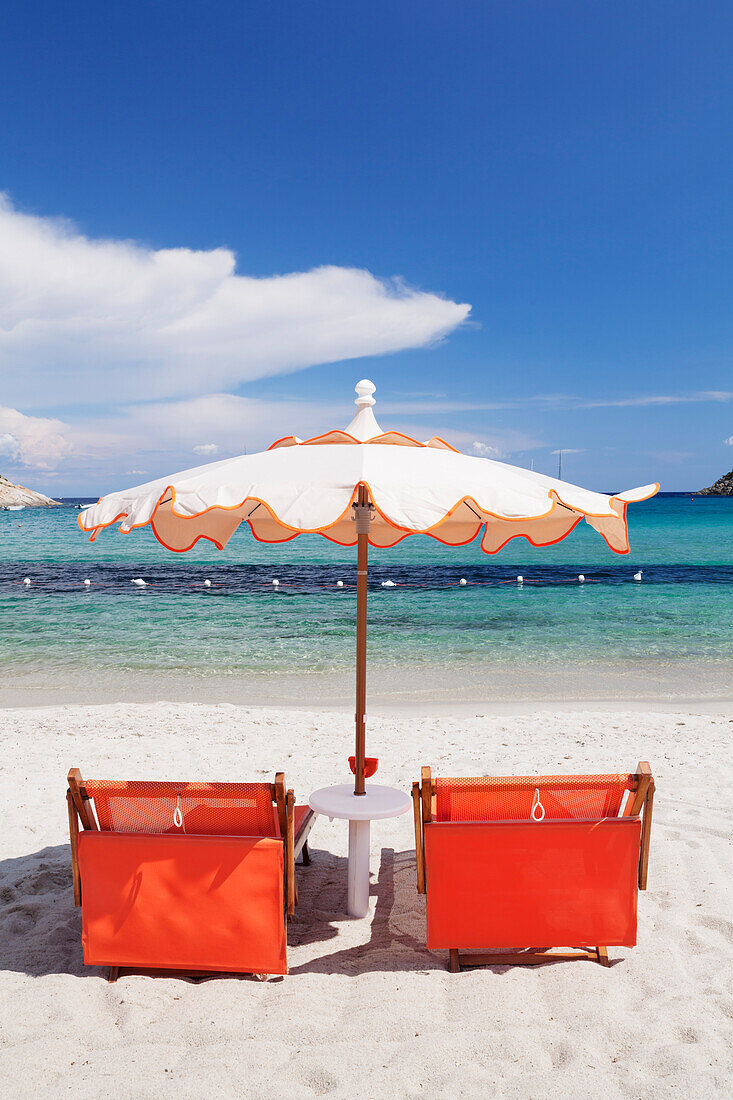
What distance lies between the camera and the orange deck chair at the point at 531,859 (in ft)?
11.2

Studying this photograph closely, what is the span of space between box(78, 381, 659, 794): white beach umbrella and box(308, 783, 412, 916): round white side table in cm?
11

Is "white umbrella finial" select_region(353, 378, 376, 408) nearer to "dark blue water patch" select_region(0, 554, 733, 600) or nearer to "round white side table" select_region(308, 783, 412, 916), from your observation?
"round white side table" select_region(308, 783, 412, 916)

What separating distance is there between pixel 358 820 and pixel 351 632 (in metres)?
12.0

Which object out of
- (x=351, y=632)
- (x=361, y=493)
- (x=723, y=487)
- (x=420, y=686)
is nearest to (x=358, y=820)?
(x=361, y=493)

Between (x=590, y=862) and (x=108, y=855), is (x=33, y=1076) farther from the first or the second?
(x=590, y=862)

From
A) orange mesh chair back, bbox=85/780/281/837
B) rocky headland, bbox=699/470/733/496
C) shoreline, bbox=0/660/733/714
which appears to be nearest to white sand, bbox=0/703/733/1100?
orange mesh chair back, bbox=85/780/281/837

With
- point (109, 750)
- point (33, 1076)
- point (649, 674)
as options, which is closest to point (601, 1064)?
point (33, 1076)

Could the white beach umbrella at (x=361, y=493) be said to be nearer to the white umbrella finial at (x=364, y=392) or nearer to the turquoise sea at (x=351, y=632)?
the white umbrella finial at (x=364, y=392)

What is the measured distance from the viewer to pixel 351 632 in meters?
16.0

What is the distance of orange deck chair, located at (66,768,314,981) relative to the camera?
336 centimetres

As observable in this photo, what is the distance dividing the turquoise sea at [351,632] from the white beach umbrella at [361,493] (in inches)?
266

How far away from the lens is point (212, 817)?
340 cm

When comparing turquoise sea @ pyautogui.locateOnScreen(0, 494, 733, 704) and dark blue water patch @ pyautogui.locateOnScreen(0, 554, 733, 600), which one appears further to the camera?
dark blue water patch @ pyautogui.locateOnScreen(0, 554, 733, 600)

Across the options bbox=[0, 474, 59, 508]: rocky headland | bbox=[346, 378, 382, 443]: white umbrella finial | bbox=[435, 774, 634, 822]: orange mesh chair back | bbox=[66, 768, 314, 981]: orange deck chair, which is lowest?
bbox=[66, 768, 314, 981]: orange deck chair
